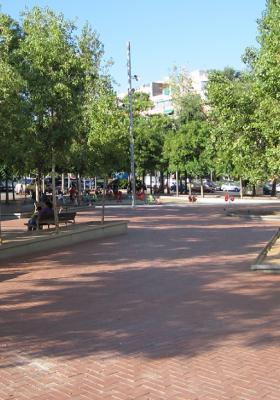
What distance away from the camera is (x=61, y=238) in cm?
1510

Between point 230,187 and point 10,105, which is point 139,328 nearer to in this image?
point 10,105

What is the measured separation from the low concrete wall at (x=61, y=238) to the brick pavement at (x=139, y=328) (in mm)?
561

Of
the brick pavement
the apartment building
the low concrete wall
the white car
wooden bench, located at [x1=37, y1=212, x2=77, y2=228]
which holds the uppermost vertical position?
the apartment building

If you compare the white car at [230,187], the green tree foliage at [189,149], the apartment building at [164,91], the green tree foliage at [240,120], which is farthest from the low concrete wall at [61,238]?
the apartment building at [164,91]

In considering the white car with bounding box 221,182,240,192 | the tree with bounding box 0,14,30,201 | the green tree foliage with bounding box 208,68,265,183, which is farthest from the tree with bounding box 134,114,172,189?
the tree with bounding box 0,14,30,201

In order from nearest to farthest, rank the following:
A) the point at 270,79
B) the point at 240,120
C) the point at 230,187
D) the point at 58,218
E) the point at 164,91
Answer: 1. the point at 270,79
2. the point at 240,120
3. the point at 58,218
4. the point at 230,187
5. the point at 164,91

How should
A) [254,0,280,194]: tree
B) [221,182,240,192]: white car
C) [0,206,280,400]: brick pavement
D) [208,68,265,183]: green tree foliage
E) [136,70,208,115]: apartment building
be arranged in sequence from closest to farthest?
[0,206,280,400]: brick pavement, [254,0,280,194]: tree, [208,68,265,183]: green tree foliage, [221,182,240,192]: white car, [136,70,208,115]: apartment building

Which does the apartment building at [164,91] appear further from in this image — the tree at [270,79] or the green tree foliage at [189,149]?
the tree at [270,79]

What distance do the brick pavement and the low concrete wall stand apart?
22.1 inches

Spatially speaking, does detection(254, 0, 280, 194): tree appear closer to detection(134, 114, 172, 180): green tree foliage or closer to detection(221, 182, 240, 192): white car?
detection(134, 114, 172, 180): green tree foliage

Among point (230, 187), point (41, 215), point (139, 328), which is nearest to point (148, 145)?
point (230, 187)

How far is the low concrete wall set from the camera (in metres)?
13.2

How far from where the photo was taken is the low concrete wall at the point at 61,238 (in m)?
13.2

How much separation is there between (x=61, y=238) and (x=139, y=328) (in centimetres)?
844
